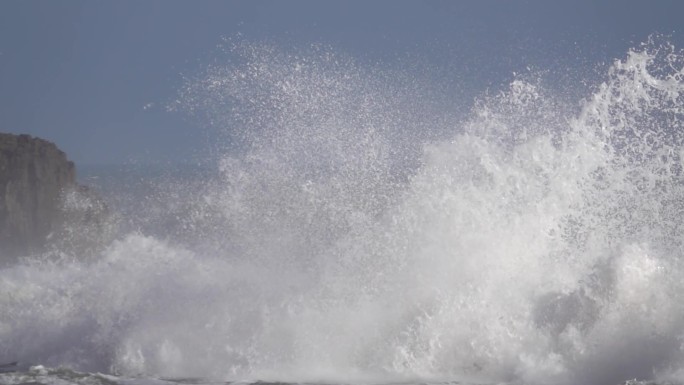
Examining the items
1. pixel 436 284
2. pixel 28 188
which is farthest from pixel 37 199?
pixel 436 284

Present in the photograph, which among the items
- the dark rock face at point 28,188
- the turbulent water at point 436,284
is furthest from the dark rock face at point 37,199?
the turbulent water at point 436,284

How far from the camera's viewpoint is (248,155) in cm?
1850

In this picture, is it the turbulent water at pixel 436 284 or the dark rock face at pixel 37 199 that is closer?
the turbulent water at pixel 436 284

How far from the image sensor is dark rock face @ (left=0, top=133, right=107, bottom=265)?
24797 mm

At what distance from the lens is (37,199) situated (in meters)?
25.7

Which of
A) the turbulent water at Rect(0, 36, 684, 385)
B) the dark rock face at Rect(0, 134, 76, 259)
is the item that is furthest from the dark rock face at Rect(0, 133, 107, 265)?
the turbulent water at Rect(0, 36, 684, 385)

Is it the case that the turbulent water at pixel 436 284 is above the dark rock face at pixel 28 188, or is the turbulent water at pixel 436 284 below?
below

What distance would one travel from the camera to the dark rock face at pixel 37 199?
81.4 ft

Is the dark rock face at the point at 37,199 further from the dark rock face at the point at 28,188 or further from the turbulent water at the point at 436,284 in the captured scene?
the turbulent water at the point at 436,284

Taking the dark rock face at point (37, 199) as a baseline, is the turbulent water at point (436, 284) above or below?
below

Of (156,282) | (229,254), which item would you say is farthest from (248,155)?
(156,282)

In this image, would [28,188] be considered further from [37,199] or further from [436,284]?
[436,284]

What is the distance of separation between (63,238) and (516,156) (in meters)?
15.3

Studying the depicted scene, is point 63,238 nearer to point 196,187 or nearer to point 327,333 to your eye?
point 196,187
